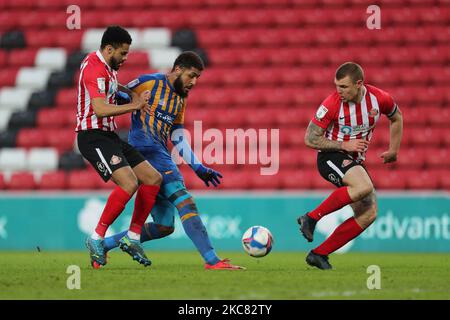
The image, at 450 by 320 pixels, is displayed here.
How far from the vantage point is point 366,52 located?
14.3 meters

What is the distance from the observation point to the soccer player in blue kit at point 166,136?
712 cm

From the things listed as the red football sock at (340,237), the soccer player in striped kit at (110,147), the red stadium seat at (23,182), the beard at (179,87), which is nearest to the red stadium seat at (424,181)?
the red stadium seat at (23,182)

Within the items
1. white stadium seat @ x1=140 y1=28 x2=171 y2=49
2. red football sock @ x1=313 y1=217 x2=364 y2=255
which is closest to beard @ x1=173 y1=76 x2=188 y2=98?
red football sock @ x1=313 y1=217 x2=364 y2=255

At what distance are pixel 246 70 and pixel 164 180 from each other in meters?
7.25

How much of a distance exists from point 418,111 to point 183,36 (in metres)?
4.06

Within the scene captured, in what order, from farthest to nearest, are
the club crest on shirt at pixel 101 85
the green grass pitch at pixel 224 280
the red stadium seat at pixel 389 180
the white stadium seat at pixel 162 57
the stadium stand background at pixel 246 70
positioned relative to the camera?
the white stadium seat at pixel 162 57 < the stadium stand background at pixel 246 70 < the red stadium seat at pixel 389 180 < the club crest on shirt at pixel 101 85 < the green grass pitch at pixel 224 280

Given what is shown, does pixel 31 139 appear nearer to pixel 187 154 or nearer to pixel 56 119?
pixel 56 119

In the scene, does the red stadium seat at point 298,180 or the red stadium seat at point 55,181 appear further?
the red stadium seat at point 55,181

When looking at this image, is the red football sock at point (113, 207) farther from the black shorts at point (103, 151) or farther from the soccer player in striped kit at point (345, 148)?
the soccer player in striped kit at point (345, 148)

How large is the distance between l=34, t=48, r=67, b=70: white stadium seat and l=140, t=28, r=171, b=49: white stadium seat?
1327 mm

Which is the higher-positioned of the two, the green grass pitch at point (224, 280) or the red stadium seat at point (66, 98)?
the red stadium seat at point (66, 98)

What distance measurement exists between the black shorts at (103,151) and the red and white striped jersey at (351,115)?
1586 mm

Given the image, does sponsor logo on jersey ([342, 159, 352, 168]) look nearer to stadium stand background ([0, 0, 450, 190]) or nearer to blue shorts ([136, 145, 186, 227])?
blue shorts ([136, 145, 186, 227])

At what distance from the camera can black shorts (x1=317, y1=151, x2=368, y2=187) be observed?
7105mm
